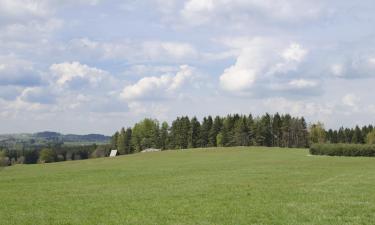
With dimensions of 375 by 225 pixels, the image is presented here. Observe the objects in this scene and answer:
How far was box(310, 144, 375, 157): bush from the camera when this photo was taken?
82.7 metres

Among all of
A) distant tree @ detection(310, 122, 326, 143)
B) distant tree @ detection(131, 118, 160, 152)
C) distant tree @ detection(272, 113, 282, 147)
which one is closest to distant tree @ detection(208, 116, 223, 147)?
distant tree @ detection(272, 113, 282, 147)

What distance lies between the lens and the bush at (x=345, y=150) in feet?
271

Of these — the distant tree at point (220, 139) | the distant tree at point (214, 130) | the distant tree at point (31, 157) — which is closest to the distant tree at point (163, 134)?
the distant tree at point (214, 130)

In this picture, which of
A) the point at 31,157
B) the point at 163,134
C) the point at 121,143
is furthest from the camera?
the point at 31,157

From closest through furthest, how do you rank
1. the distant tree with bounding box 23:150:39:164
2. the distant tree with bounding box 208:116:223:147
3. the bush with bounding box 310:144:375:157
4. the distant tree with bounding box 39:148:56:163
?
the bush with bounding box 310:144:375:157 → the distant tree with bounding box 208:116:223:147 → the distant tree with bounding box 39:148:56:163 → the distant tree with bounding box 23:150:39:164

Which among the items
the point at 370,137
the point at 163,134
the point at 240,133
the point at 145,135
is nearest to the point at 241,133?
the point at 240,133

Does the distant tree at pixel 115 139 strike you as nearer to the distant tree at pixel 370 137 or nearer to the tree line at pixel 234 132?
the tree line at pixel 234 132

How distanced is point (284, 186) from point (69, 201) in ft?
42.0

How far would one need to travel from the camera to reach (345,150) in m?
84.4

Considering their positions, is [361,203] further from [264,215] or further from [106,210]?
[106,210]

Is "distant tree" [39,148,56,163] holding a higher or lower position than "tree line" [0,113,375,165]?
lower

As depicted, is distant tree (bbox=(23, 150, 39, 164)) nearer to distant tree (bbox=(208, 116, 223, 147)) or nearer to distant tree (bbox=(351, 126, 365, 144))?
distant tree (bbox=(208, 116, 223, 147))

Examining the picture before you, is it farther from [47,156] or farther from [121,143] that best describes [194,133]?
[47,156]

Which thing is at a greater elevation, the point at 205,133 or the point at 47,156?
the point at 205,133
